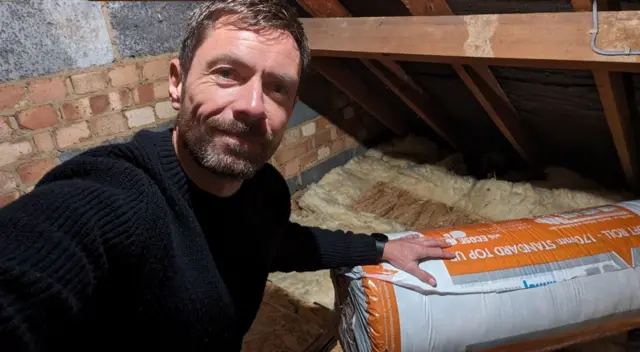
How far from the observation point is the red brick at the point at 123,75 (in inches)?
64.6

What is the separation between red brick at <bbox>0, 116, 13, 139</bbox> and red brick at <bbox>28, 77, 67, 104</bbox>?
107mm

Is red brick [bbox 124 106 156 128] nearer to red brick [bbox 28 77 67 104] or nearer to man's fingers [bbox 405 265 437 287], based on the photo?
red brick [bbox 28 77 67 104]

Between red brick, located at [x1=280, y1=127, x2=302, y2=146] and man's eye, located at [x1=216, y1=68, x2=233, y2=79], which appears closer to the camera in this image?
man's eye, located at [x1=216, y1=68, x2=233, y2=79]

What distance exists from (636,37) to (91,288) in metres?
1.39

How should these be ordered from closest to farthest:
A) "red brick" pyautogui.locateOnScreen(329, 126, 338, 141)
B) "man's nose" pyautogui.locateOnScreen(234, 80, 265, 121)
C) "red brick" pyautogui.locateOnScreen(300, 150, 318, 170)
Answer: "man's nose" pyautogui.locateOnScreen(234, 80, 265, 121), "red brick" pyautogui.locateOnScreen(300, 150, 318, 170), "red brick" pyautogui.locateOnScreen(329, 126, 338, 141)

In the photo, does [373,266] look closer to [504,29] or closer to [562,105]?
[504,29]

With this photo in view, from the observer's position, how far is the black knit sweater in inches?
22.0

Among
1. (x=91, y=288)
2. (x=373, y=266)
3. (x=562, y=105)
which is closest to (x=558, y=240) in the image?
(x=373, y=266)

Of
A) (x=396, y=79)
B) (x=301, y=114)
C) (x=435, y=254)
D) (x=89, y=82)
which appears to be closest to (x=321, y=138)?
(x=301, y=114)

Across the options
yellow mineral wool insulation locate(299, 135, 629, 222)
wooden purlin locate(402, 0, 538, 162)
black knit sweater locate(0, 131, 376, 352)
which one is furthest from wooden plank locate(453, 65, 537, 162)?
black knit sweater locate(0, 131, 376, 352)

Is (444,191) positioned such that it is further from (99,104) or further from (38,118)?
(38,118)

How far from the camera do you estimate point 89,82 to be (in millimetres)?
Answer: 1580

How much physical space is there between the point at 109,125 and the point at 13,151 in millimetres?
342

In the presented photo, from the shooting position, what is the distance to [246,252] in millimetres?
1023
